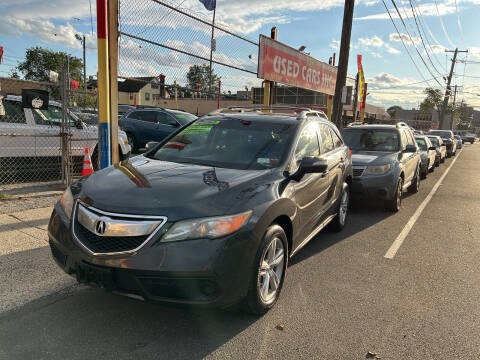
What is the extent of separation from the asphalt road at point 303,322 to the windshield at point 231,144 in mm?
1321

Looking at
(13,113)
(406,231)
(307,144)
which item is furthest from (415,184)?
(13,113)

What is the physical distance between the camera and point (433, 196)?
9141mm

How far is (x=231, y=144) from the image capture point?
13.1 ft

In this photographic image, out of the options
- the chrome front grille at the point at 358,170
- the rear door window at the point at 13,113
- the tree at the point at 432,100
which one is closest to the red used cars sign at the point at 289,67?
the chrome front grille at the point at 358,170

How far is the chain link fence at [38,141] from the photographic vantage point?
695 cm

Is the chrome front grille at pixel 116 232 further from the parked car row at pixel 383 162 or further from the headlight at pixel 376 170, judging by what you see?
the headlight at pixel 376 170

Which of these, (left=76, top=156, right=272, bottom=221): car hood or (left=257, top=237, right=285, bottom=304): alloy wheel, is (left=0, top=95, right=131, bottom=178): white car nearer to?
(left=76, top=156, right=272, bottom=221): car hood

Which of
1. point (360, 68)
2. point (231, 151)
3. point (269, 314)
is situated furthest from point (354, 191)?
point (360, 68)

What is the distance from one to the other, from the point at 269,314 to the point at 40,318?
1.85 m

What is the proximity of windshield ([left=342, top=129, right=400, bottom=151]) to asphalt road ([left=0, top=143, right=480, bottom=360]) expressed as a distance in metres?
3.73

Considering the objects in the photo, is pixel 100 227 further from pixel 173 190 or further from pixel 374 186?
pixel 374 186

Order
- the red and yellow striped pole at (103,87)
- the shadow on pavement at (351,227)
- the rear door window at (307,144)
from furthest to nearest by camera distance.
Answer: the red and yellow striped pole at (103,87)
the shadow on pavement at (351,227)
the rear door window at (307,144)

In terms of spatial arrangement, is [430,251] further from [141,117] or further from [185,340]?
[141,117]

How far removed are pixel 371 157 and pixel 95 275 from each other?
19.3ft
